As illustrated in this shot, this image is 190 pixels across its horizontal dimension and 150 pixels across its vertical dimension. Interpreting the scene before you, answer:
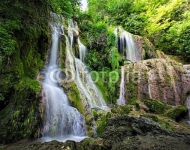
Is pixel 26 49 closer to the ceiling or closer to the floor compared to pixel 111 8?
closer to the floor

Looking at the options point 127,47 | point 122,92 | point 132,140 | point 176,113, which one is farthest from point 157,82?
point 132,140

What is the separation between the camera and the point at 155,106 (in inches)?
272

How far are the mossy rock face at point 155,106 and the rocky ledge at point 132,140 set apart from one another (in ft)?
11.4

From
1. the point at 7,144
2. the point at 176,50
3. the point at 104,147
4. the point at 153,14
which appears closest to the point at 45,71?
the point at 7,144

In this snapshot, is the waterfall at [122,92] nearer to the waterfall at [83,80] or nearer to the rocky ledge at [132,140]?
the waterfall at [83,80]

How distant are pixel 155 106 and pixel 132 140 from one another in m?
4.49

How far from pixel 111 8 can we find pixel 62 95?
1420 centimetres

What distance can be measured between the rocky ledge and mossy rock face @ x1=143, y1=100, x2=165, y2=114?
3478mm

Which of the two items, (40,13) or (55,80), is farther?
(55,80)

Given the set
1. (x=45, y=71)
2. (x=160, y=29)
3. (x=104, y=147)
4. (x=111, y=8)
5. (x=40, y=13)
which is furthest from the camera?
(x=111, y=8)

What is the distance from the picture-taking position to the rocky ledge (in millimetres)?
2490

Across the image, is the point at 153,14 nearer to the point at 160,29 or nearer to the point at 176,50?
the point at 160,29

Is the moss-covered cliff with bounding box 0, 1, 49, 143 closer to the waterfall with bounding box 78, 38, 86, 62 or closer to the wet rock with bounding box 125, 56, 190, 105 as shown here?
the waterfall with bounding box 78, 38, 86, 62

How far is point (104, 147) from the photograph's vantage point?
3.05 m
